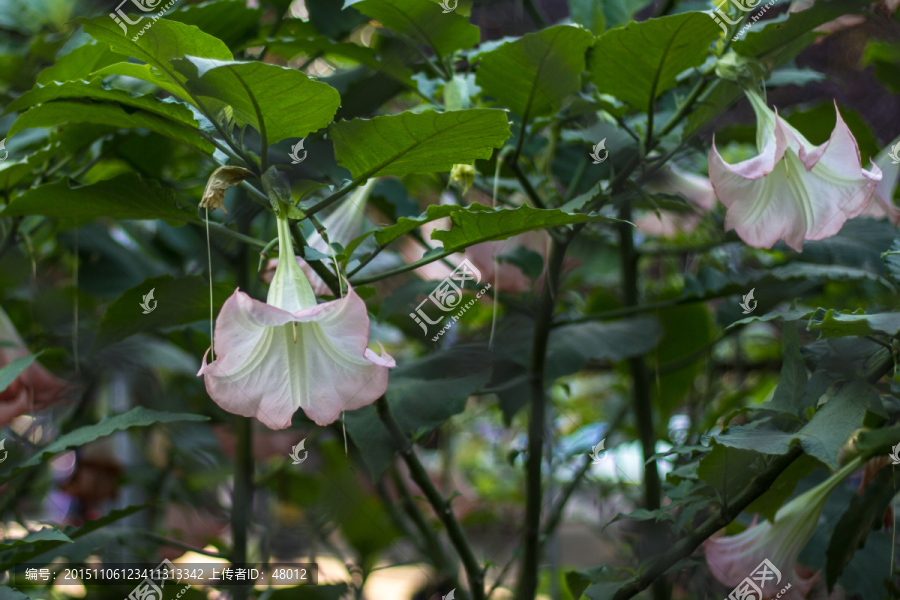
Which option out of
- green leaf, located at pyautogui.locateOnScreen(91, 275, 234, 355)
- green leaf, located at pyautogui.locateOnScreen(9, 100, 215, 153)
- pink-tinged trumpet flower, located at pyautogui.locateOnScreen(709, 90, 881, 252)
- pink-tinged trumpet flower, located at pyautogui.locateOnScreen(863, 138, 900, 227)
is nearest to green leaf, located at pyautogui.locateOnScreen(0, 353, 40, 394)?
green leaf, located at pyautogui.locateOnScreen(91, 275, 234, 355)

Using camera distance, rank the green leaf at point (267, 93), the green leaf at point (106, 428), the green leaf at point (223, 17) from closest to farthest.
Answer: the green leaf at point (267, 93), the green leaf at point (106, 428), the green leaf at point (223, 17)

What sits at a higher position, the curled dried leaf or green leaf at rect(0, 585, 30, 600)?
Result: the curled dried leaf

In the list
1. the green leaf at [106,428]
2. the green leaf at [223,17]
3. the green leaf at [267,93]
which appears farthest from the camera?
the green leaf at [223,17]

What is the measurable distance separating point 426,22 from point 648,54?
6.6 inches

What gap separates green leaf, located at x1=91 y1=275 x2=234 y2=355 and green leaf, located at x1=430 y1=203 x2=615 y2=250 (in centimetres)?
19

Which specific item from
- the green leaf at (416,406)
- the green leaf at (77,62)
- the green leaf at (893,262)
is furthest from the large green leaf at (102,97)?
the green leaf at (893,262)

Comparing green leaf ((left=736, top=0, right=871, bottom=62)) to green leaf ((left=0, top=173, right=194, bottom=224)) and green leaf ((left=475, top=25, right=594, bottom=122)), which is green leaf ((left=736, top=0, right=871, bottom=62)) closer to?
green leaf ((left=475, top=25, right=594, bottom=122))

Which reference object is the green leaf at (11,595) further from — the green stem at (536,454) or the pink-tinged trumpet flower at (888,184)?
the pink-tinged trumpet flower at (888,184)

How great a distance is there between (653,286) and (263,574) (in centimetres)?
70

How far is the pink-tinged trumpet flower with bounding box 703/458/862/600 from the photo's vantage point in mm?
480

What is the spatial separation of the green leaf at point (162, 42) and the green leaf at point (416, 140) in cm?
8

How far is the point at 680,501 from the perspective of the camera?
45 centimetres

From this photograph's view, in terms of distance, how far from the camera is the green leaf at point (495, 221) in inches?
15.1

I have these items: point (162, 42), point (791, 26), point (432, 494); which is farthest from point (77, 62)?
point (791, 26)
